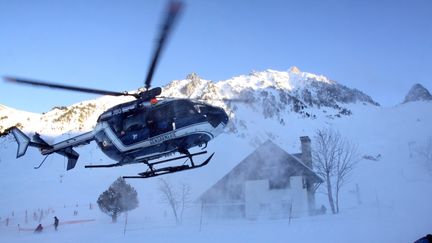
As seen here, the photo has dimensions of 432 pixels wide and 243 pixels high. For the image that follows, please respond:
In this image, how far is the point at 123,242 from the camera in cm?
2094

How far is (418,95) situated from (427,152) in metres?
71.8

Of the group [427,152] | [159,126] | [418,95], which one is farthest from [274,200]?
[418,95]

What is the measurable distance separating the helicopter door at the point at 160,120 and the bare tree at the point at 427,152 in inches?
2220

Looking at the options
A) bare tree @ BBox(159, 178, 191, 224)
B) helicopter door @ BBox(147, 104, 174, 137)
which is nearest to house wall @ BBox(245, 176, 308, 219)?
bare tree @ BBox(159, 178, 191, 224)

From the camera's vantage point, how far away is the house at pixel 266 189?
33688 mm

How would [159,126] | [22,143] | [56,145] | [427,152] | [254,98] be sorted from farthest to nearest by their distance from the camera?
[427,152]
[254,98]
[22,143]
[56,145]
[159,126]

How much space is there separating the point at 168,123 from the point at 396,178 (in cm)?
5084

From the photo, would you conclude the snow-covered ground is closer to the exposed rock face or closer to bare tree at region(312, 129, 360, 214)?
bare tree at region(312, 129, 360, 214)

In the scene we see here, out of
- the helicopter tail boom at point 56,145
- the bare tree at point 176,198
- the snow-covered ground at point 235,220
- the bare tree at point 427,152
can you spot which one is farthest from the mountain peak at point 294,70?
the helicopter tail boom at point 56,145

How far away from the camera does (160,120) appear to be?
1285 cm

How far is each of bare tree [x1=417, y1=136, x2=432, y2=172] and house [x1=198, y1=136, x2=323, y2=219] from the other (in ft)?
112

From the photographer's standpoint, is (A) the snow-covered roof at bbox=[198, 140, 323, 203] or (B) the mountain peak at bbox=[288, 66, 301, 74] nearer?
(A) the snow-covered roof at bbox=[198, 140, 323, 203]

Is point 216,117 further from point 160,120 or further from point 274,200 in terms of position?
point 274,200

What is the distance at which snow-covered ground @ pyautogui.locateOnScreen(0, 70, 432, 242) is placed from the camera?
21094 millimetres
